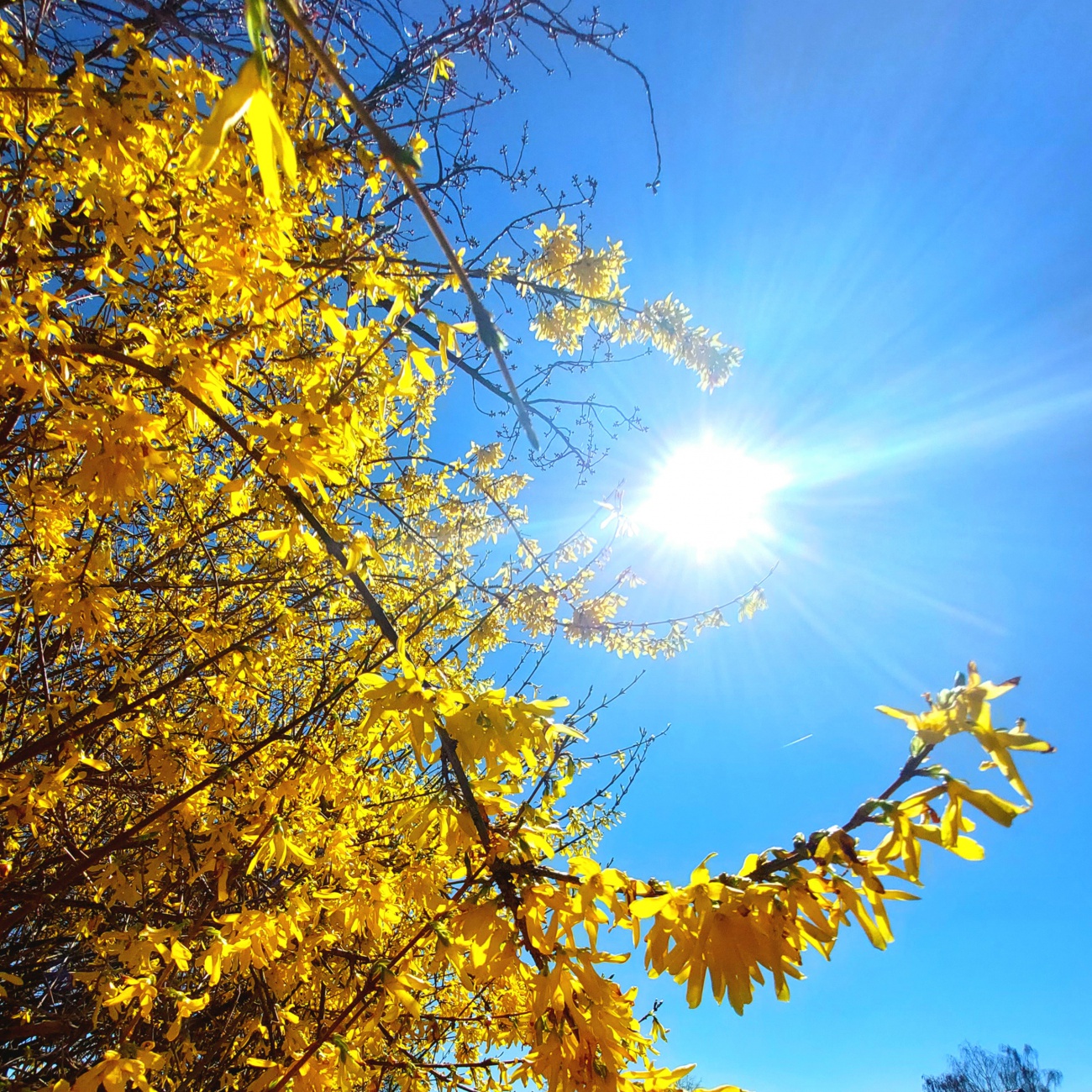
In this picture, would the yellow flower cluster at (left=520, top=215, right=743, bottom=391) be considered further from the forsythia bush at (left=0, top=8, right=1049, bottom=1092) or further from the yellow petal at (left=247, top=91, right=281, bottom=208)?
the yellow petal at (left=247, top=91, right=281, bottom=208)

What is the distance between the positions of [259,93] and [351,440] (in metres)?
0.86

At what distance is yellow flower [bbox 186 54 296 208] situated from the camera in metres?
0.44

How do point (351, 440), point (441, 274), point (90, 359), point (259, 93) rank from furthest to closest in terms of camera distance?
point (441, 274), point (90, 359), point (351, 440), point (259, 93)

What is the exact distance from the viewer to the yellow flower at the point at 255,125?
44 cm

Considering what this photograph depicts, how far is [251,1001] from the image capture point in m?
2.91

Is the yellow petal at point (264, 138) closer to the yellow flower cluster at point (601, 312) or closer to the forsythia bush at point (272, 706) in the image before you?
the forsythia bush at point (272, 706)

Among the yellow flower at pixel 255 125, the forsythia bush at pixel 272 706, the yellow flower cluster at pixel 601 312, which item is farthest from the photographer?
the yellow flower cluster at pixel 601 312

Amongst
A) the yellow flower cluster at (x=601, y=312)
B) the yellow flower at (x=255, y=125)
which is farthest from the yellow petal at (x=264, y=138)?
the yellow flower cluster at (x=601, y=312)

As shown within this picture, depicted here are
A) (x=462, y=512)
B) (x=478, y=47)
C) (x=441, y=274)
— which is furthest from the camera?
(x=462, y=512)

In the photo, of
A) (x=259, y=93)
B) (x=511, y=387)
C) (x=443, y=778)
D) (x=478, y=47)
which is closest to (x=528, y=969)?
(x=443, y=778)

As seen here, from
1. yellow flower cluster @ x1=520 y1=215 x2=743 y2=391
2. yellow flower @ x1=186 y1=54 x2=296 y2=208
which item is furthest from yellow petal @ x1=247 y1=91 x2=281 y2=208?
yellow flower cluster @ x1=520 y1=215 x2=743 y2=391

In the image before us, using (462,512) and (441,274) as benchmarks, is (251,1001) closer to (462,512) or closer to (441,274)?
(462,512)

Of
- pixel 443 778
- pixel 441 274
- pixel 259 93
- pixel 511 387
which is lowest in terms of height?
pixel 443 778

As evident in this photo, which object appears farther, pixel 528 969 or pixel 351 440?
pixel 351 440
